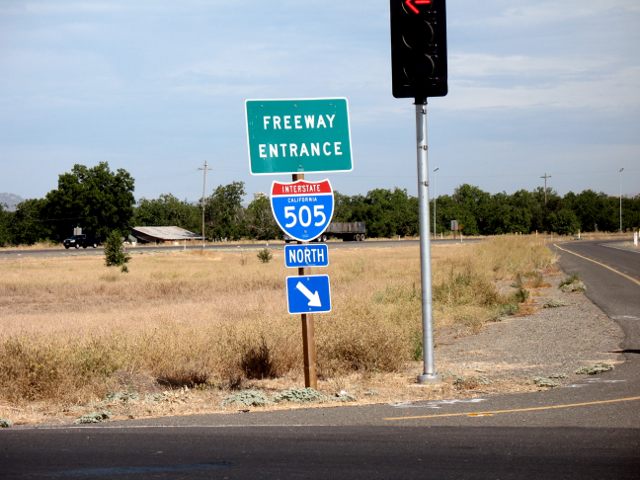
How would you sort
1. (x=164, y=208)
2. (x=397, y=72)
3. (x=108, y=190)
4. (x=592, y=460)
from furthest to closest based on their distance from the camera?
1. (x=164, y=208)
2. (x=108, y=190)
3. (x=397, y=72)
4. (x=592, y=460)

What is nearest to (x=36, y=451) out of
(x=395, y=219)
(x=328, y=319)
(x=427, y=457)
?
(x=427, y=457)

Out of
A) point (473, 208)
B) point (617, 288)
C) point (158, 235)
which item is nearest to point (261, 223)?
point (158, 235)

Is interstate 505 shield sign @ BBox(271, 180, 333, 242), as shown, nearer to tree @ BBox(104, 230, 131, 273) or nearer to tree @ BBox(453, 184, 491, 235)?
tree @ BBox(104, 230, 131, 273)

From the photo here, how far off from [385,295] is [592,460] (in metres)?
20.8

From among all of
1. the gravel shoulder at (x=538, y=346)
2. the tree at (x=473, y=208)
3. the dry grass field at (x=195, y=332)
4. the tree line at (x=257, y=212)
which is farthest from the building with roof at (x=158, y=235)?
the gravel shoulder at (x=538, y=346)

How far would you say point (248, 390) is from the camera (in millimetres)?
12258

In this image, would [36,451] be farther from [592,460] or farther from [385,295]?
[385,295]

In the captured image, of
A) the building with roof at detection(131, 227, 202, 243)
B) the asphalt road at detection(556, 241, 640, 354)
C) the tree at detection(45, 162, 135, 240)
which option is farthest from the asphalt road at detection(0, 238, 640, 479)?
the building with roof at detection(131, 227, 202, 243)

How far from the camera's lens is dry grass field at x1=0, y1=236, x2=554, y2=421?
1273 cm

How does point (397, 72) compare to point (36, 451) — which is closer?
point (36, 451)

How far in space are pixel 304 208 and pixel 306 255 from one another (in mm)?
614

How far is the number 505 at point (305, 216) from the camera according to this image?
11922 mm

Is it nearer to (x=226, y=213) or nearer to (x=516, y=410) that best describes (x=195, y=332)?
(x=516, y=410)

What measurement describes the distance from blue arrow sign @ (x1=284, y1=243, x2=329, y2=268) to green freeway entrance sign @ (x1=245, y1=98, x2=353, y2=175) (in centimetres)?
99
